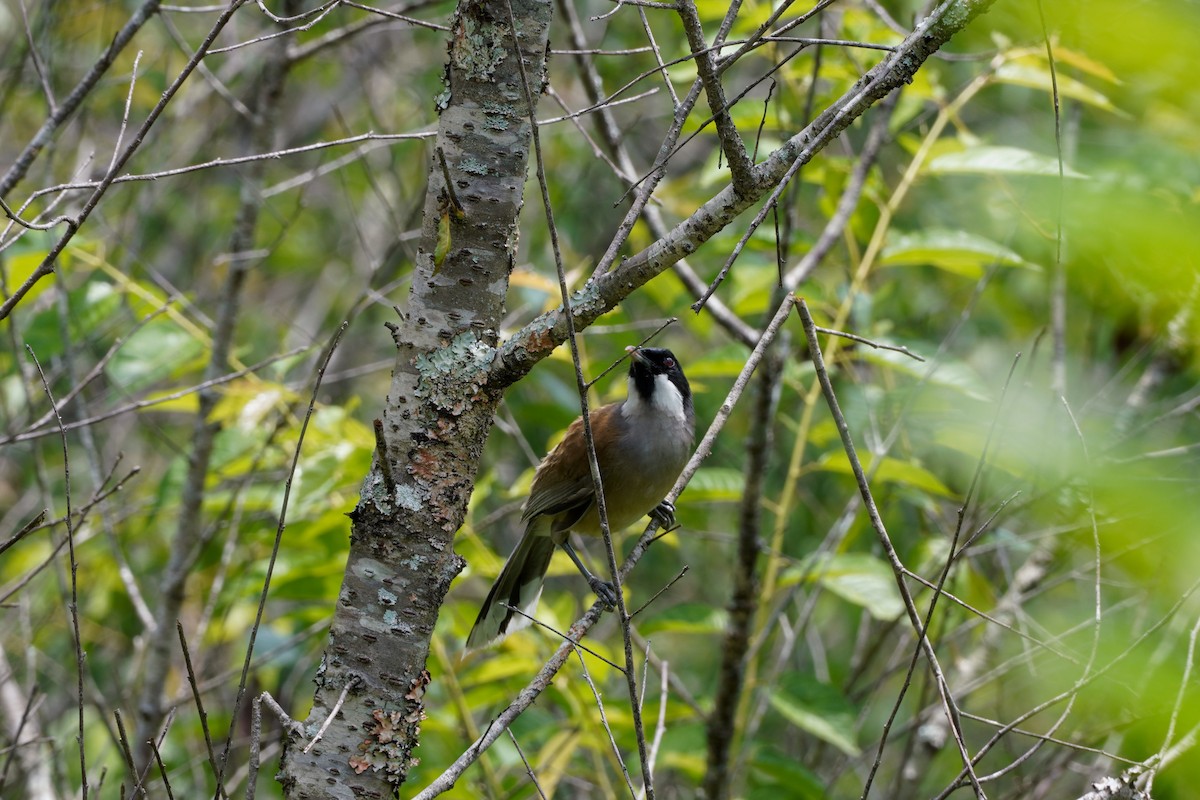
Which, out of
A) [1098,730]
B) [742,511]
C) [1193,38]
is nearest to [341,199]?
[742,511]

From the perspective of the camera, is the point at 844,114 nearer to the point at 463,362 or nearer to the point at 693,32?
the point at 693,32

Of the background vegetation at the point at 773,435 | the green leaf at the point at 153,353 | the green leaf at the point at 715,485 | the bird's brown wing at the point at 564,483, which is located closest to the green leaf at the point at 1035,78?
the background vegetation at the point at 773,435

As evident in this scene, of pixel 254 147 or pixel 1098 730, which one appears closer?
pixel 1098 730

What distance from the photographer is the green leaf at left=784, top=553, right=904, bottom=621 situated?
3.68 meters

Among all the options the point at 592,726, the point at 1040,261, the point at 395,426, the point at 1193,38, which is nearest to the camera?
the point at 1193,38

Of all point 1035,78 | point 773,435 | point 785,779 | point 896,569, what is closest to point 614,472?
point 773,435

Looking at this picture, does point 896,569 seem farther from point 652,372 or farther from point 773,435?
point 773,435

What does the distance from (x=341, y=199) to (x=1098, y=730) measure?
7.66 metres

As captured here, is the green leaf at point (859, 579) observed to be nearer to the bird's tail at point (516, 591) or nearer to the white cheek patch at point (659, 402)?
the white cheek patch at point (659, 402)

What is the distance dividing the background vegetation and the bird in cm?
14

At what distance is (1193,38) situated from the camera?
98 centimetres

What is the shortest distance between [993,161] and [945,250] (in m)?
0.35

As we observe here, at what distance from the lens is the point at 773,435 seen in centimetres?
457

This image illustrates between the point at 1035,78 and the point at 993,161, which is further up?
the point at 1035,78
